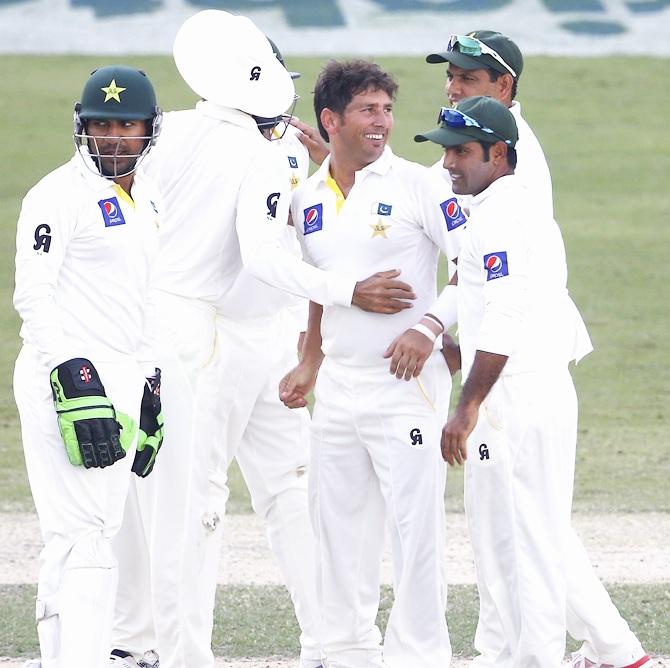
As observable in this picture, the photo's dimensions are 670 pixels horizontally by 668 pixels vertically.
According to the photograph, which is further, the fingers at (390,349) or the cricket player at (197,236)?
the cricket player at (197,236)

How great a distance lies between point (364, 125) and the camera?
475 centimetres

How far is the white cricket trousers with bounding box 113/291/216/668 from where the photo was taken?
190 inches

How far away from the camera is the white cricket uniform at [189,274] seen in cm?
482

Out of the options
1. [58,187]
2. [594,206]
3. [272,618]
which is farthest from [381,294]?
[594,206]

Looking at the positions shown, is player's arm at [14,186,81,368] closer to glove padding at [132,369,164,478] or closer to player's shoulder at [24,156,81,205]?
player's shoulder at [24,156,81,205]

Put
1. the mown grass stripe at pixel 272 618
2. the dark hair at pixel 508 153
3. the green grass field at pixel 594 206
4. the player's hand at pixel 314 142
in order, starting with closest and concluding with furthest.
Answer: the dark hair at pixel 508 153 < the mown grass stripe at pixel 272 618 < the player's hand at pixel 314 142 < the green grass field at pixel 594 206

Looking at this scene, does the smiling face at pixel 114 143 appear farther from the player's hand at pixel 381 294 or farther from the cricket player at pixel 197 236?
the player's hand at pixel 381 294

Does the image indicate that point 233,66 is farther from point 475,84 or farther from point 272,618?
point 272,618

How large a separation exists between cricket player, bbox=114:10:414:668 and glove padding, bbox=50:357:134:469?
688 mm

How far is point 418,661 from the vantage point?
465 centimetres

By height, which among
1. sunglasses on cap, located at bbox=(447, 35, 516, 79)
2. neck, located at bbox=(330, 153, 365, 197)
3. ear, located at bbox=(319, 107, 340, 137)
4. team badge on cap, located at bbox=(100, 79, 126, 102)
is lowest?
neck, located at bbox=(330, 153, 365, 197)

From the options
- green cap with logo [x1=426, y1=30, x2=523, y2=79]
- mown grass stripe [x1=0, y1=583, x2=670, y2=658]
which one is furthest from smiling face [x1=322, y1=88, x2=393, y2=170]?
mown grass stripe [x1=0, y1=583, x2=670, y2=658]

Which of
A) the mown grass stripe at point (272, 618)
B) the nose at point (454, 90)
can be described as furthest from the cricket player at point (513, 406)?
the mown grass stripe at point (272, 618)

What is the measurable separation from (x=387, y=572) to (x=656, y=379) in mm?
5405
